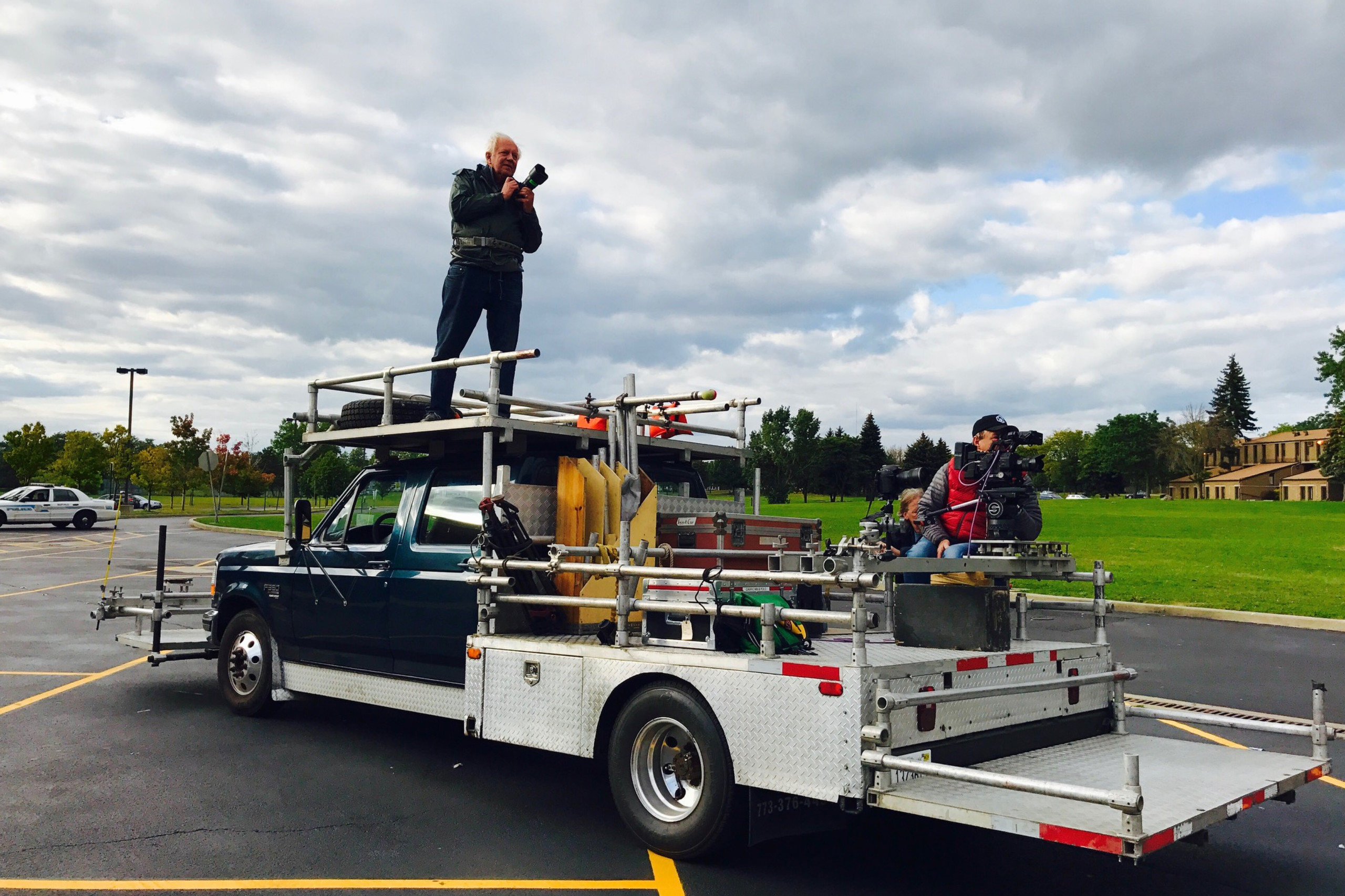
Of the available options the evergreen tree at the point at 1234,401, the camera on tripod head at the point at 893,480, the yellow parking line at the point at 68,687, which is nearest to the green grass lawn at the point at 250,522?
the yellow parking line at the point at 68,687

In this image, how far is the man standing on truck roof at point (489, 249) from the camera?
22.8ft

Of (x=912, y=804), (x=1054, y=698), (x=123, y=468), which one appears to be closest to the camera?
(x=912, y=804)

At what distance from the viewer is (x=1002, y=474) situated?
5.48m

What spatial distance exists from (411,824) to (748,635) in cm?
209

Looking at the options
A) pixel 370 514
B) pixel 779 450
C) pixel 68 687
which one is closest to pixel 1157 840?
pixel 370 514

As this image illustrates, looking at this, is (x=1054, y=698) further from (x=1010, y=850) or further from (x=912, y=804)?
(x=912, y=804)

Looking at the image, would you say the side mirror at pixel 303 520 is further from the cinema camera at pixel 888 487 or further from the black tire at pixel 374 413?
the cinema camera at pixel 888 487

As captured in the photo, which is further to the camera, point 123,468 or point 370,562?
point 123,468

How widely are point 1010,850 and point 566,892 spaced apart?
225cm

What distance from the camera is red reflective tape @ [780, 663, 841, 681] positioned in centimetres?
410

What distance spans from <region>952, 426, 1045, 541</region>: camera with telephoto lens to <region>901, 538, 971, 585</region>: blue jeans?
17 cm

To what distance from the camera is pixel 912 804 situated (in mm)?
3799

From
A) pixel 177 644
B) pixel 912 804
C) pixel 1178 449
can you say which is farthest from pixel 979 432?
pixel 1178 449

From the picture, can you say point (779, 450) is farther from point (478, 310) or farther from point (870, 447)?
point (478, 310)
